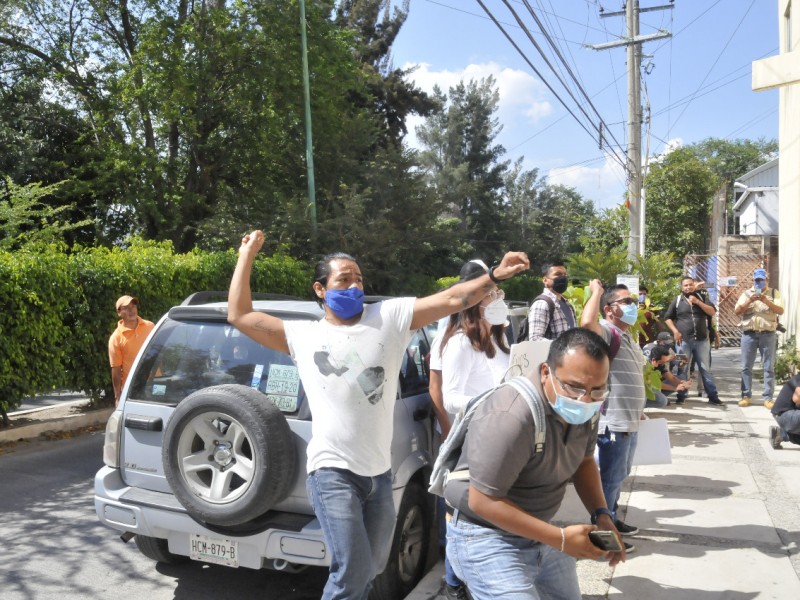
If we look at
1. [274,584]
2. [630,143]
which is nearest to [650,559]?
[274,584]

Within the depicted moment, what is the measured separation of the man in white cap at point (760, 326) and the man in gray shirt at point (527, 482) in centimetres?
846

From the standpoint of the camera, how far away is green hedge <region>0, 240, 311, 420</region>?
862cm

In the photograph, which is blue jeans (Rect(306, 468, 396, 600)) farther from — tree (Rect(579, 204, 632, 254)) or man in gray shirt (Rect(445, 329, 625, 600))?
tree (Rect(579, 204, 632, 254))

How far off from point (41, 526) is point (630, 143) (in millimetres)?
14373

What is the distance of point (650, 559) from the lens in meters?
4.78

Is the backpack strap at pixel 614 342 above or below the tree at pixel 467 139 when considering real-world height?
below

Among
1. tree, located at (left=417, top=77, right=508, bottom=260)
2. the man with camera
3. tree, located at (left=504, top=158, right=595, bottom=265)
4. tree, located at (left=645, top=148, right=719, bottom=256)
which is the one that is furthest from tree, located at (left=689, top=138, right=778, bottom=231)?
the man with camera

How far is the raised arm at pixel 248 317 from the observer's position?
3.45 metres

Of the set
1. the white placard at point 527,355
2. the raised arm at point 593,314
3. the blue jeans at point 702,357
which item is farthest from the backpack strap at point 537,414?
the blue jeans at point 702,357

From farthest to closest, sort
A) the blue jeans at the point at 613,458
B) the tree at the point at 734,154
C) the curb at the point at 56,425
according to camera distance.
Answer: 1. the tree at the point at 734,154
2. the curb at the point at 56,425
3. the blue jeans at the point at 613,458

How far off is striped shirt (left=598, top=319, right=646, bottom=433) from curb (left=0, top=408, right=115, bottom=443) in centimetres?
691

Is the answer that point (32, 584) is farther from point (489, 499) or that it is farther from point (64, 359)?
point (64, 359)

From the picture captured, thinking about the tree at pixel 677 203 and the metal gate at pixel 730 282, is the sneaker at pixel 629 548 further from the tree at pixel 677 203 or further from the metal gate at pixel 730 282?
the tree at pixel 677 203

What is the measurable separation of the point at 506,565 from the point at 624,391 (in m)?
2.59
